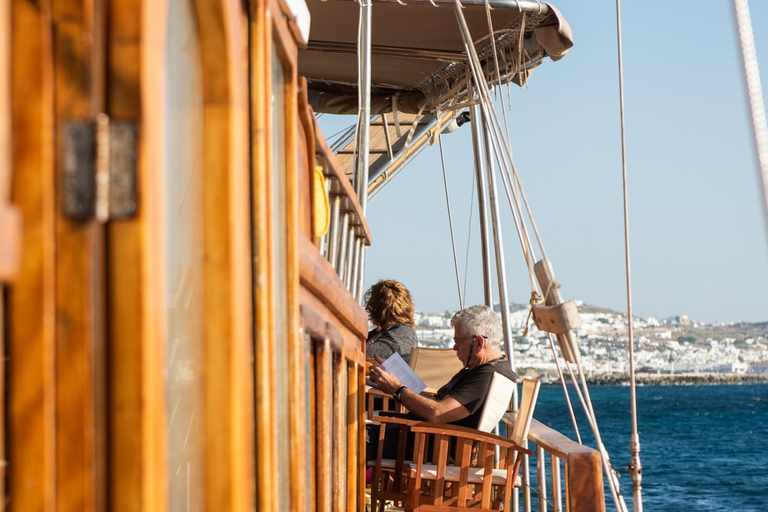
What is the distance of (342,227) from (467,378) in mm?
1496

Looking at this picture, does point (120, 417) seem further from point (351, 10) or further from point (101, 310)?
point (351, 10)

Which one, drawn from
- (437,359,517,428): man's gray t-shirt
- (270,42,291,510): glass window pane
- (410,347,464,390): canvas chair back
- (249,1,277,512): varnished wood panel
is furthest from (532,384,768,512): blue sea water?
(249,1,277,512): varnished wood panel

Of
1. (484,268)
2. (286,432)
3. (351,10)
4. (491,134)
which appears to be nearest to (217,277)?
(286,432)

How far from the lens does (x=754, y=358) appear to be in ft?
397

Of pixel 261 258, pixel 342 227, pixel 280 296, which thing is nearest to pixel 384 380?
pixel 342 227

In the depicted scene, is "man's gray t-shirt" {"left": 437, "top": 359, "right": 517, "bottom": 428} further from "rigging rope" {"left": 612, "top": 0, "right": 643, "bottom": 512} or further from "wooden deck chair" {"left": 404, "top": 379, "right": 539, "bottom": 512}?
"rigging rope" {"left": 612, "top": 0, "right": 643, "bottom": 512}

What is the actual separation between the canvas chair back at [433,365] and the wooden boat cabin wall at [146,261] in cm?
440

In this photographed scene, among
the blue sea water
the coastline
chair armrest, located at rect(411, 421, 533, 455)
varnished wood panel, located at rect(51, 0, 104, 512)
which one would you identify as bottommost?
the blue sea water

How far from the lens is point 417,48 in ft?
18.0

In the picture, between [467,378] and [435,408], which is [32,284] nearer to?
[435,408]

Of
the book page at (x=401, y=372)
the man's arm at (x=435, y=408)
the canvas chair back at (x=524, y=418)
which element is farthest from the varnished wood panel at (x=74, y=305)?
the book page at (x=401, y=372)

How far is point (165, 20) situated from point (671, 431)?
2564 inches

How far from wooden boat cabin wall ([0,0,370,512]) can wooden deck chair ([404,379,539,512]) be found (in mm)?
2120

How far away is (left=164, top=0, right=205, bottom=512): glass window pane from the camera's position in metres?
1.00
